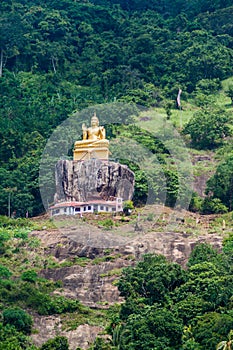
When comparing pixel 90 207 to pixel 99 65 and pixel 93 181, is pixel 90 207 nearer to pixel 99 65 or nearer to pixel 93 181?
pixel 93 181

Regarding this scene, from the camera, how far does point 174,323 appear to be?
159 ft

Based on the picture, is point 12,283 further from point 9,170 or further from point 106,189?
point 9,170

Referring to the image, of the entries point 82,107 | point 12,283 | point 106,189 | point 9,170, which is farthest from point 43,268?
point 82,107

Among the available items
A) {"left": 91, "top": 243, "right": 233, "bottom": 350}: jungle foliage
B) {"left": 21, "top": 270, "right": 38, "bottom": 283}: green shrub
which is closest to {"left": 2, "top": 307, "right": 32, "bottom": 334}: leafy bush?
{"left": 91, "top": 243, "right": 233, "bottom": 350}: jungle foliage

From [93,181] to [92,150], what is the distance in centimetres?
231

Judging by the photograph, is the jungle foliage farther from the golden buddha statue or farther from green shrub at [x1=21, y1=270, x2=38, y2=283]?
the golden buddha statue

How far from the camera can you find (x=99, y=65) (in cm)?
8512

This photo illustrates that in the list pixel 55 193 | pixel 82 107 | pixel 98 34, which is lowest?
pixel 55 193

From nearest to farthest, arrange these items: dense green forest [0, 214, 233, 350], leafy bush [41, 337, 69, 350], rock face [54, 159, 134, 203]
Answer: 1. dense green forest [0, 214, 233, 350]
2. leafy bush [41, 337, 69, 350]
3. rock face [54, 159, 134, 203]

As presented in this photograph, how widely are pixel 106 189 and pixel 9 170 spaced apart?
7.98 meters

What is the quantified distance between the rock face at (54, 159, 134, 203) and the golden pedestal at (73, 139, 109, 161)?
0.78 meters

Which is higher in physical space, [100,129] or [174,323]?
[100,129]

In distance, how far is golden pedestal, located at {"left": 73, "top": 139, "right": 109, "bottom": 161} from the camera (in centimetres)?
6569

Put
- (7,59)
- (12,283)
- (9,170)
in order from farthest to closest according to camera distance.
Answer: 1. (7,59)
2. (9,170)
3. (12,283)
